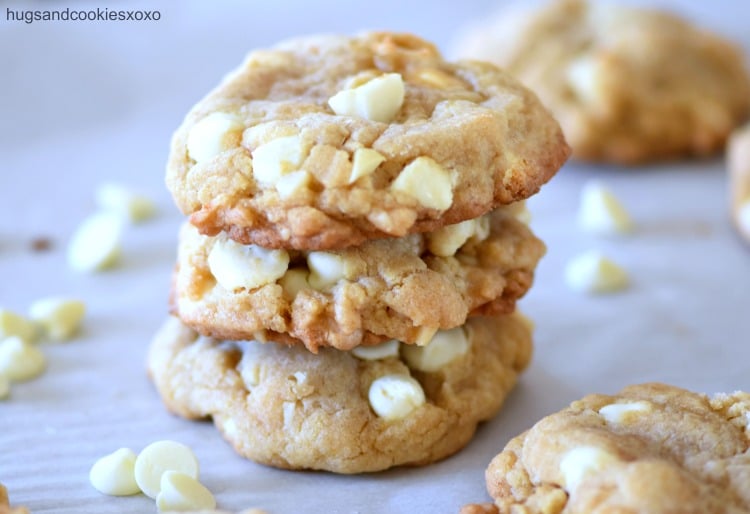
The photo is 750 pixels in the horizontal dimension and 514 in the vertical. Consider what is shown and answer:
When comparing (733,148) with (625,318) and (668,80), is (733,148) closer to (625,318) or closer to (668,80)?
(668,80)

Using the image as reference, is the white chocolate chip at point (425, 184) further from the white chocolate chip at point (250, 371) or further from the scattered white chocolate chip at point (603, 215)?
the scattered white chocolate chip at point (603, 215)

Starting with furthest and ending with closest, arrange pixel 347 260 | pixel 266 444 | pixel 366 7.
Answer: pixel 366 7
pixel 266 444
pixel 347 260

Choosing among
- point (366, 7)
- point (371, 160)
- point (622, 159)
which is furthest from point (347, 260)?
point (366, 7)

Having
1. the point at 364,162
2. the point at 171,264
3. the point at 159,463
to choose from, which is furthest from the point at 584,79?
the point at 159,463

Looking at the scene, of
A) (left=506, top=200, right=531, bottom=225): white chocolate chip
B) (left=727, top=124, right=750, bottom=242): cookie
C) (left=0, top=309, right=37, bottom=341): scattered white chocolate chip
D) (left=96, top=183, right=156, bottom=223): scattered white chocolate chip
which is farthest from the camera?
(left=96, top=183, right=156, bottom=223): scattered white chocolate chip

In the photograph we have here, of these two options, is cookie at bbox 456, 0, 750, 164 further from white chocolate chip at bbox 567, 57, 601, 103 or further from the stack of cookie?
the stack of cookie

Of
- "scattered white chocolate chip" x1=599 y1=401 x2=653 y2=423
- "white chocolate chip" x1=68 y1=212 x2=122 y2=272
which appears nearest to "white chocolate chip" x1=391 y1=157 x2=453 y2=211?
"scattered white chocolate chip" x1=599 y1=401 x2=653 y2=423
